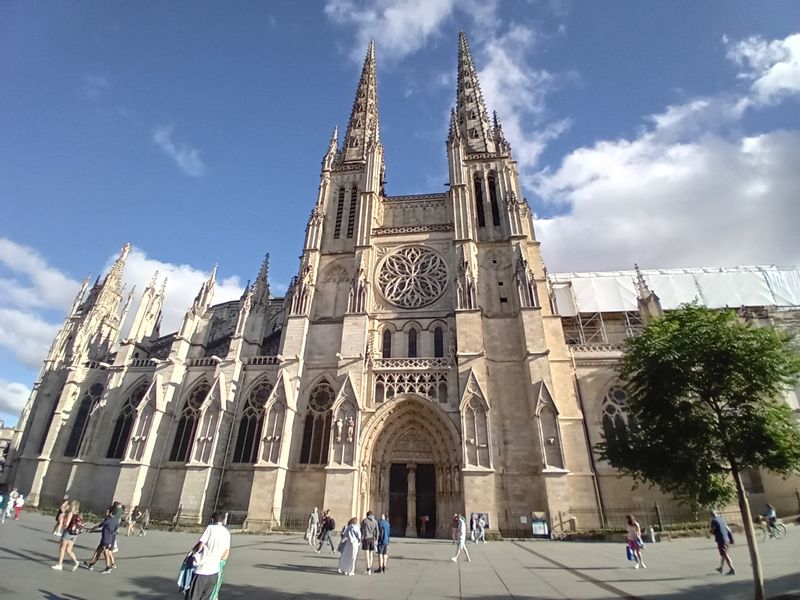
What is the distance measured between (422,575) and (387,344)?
48.1ft

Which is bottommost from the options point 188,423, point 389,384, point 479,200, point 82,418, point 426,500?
point 426,500

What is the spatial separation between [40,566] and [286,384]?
1251 cm

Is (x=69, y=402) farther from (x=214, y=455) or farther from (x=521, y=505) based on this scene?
(x=521, y=505)

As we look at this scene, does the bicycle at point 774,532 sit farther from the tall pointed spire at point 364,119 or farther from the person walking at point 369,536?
the tall pointed spire at point 364,119

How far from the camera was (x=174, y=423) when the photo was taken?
21.8 metres

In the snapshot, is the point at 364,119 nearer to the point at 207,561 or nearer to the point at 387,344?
the point at 387,344

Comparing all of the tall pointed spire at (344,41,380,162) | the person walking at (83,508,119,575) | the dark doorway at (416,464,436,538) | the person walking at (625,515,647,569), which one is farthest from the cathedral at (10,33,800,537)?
the person walking at (83,508,119,575)

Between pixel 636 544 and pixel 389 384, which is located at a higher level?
pixel 389 384

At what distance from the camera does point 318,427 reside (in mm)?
20250

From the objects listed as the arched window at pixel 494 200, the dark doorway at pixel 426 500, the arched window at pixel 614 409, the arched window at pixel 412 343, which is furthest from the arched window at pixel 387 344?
the arched window at pixel 614 409

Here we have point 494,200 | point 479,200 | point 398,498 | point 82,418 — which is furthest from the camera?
point 479,200

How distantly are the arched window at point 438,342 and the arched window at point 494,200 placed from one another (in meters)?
8.24

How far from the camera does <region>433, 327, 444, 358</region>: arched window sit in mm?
21661

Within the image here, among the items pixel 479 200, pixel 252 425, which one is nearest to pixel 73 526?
pixel 252 425
